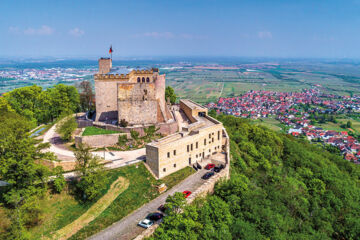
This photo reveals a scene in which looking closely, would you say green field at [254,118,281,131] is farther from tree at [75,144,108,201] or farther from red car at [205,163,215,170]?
tree at [75,144,108,201]

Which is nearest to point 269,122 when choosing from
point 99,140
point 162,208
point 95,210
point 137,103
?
point 137,103

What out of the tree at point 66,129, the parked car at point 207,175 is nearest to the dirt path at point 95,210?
the parked car at point 207,175

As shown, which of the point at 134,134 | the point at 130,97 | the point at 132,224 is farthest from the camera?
the point at 130,97

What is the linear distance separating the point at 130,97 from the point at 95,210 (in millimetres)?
18005

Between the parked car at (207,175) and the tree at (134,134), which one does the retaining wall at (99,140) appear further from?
the parked car at (207,175)

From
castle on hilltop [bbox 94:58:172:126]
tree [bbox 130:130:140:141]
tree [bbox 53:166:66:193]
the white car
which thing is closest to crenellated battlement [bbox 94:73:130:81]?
castle on hilltop [bbox 94:58:172:126]

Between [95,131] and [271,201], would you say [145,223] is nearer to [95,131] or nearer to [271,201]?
[271,201]

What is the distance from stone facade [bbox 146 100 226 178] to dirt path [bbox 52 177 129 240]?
13.4 feet

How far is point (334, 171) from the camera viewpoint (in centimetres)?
4500

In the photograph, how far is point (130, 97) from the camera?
35844 millimetres

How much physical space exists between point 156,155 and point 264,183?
1795 cm

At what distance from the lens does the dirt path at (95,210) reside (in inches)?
763

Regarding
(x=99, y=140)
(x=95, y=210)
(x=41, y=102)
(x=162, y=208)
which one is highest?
(x=41, y=102)

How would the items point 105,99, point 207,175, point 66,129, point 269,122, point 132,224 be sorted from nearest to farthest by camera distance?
point 132,224 → point 207,175 → point 66,129 → point 105,99 → point 269,122
